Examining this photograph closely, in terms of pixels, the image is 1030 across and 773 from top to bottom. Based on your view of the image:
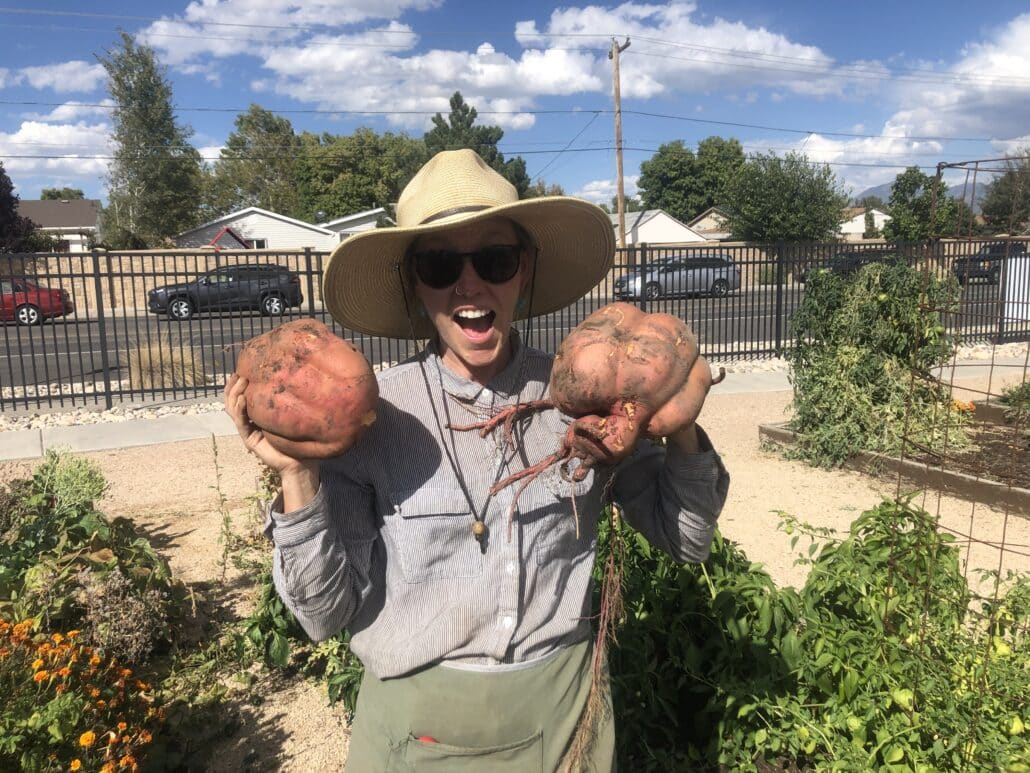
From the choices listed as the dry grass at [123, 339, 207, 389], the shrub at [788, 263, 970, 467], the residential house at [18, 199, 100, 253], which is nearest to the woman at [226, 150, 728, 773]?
the shrub at [788, 263, 970, 467]

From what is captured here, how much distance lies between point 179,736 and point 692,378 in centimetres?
262

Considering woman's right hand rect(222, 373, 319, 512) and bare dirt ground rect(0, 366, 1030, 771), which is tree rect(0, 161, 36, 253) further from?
woman's right hand rect(222, 373, 319, 512)

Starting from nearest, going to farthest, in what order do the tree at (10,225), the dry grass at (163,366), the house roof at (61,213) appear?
the dry grass at (163,366), the tree at (10,225), the house roof at (61,213)

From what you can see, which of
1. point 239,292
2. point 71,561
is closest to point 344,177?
point 239,292

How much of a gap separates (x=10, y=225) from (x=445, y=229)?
3965cm

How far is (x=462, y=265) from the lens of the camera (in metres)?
1.53

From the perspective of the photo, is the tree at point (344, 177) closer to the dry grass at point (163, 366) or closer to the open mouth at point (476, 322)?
the dry grass at point (163, 366)

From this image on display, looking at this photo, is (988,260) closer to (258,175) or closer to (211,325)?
(211,325)

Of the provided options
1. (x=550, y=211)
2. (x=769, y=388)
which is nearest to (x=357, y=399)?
(x=550, y=211)

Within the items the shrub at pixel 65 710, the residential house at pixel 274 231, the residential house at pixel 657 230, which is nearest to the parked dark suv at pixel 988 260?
the shrub at pixel 65 710

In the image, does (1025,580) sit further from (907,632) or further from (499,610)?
(499,610)

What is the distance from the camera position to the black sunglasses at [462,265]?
60.2 inches

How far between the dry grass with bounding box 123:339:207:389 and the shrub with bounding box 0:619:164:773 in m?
8.65

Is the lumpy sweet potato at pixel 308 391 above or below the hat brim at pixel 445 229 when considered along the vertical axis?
below
